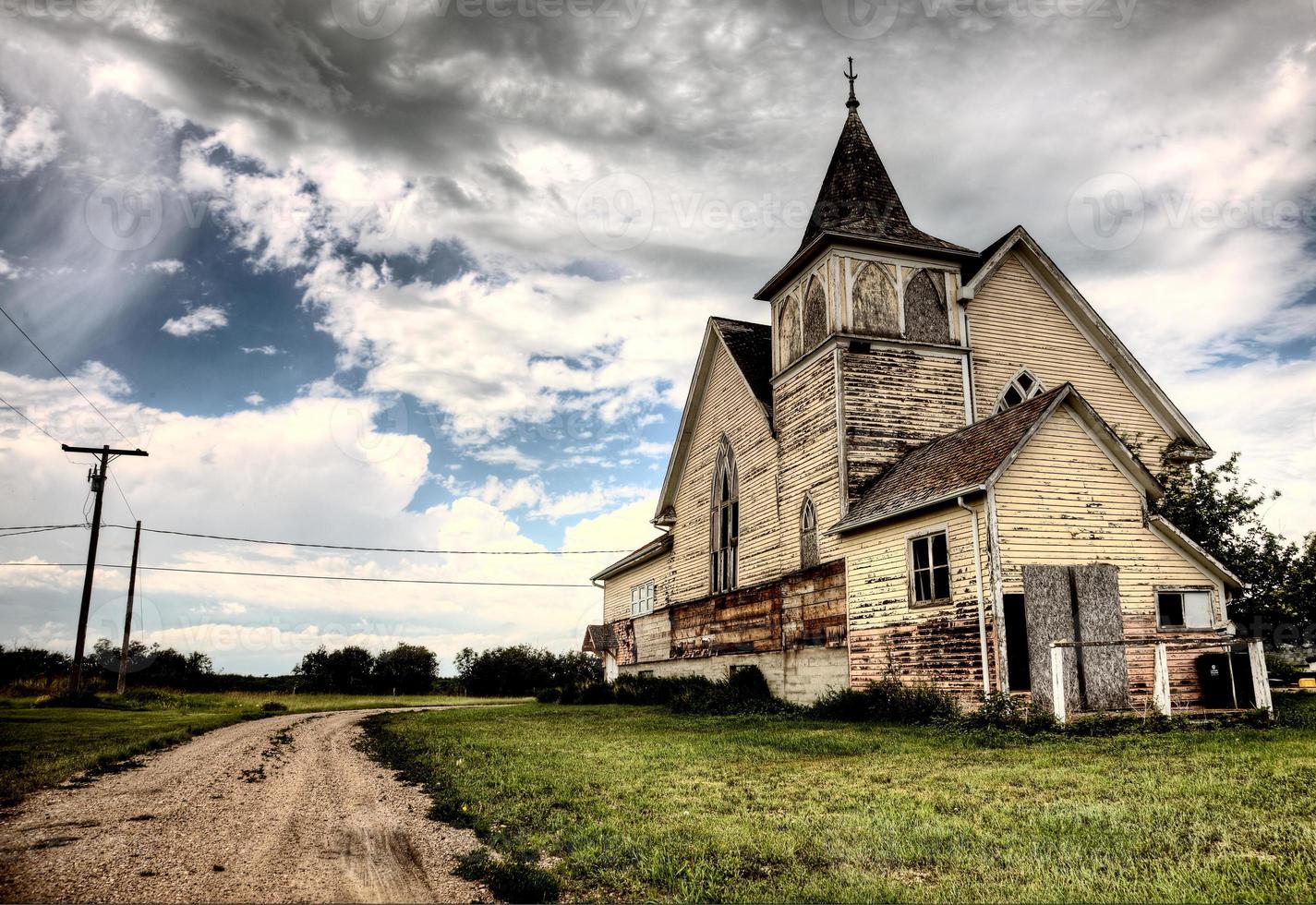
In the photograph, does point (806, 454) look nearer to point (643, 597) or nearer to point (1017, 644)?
point (1017, 644)

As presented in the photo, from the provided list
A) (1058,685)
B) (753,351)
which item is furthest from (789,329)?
(1058,685)

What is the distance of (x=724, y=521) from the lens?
86.6ft

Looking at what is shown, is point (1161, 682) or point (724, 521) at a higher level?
point (724, 521)

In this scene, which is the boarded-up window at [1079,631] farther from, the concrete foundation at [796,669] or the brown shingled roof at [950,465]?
the concrete foundation at [796,669]

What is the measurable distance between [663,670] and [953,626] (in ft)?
50.5

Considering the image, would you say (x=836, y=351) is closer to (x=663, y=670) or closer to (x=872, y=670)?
(x=872, y=670)

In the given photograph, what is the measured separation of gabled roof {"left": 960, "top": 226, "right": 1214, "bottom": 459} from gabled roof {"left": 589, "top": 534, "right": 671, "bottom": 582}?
14336 millimetres

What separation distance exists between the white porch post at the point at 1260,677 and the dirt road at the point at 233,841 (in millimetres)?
13283

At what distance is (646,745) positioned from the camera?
499 inches

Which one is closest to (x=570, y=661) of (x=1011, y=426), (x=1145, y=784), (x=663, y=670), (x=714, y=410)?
(x=663, y=670)

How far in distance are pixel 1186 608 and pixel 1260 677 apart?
1.95 metres

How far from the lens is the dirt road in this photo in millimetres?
5250

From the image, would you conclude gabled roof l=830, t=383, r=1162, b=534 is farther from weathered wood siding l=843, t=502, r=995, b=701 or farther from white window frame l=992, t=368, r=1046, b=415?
white window frame l=992, t=368, r=1046, b=415

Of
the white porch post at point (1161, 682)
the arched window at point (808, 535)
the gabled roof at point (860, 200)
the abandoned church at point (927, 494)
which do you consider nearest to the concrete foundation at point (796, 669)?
the abandoned church at point (927, 494)
